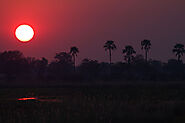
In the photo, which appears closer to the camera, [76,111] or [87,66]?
[76,111]

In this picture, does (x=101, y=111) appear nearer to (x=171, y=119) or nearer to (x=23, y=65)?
(x=171, y=119)

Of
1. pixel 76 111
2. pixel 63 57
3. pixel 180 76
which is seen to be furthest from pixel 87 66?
pixel 76 111

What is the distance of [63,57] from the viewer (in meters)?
108

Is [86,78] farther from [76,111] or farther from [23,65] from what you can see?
[76,111]

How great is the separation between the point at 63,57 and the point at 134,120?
3665 inches

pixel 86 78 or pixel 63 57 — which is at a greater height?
pixel 63 57

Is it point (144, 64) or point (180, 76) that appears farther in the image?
point (144, 64)

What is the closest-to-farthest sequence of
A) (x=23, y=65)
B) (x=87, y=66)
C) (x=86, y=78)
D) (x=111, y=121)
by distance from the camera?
(x=111, y=121) < (x=86, y=78) < (x=23, y=65) < (x=87, y=66)

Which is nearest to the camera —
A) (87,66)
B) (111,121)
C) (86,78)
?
(111,121)

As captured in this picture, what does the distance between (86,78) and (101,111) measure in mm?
49639

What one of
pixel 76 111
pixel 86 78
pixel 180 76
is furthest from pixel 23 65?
pixel 76 111

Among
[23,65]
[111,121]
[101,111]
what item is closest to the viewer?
[111,121]

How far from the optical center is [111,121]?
15.2 metres

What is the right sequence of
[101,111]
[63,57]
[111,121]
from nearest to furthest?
[111,121] < [101,111] < [63,57]
